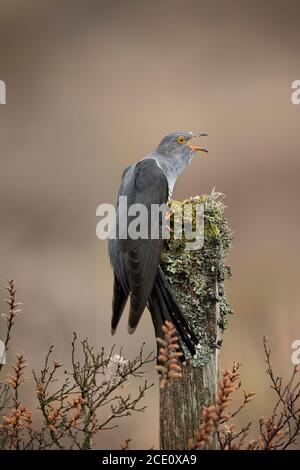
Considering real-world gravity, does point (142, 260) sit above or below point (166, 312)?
above

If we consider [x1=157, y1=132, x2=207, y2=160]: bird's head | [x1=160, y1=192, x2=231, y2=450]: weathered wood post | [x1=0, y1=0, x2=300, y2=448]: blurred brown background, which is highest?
[x1=0, y1=0, x2=300, y2=448]: blurred brown background

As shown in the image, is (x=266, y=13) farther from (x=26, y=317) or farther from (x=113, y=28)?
(x=26, y=317)

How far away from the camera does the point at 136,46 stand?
17062mm

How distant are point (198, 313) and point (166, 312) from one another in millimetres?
178

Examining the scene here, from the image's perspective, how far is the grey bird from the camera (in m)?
4.38

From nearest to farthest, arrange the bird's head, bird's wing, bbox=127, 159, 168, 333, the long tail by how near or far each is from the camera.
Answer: the long tail → bird's wing, bbox=127, 159, 168, 333 → the bird's head

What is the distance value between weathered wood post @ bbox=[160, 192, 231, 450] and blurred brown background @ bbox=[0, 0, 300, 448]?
152 inches

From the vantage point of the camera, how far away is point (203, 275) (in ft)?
14.4

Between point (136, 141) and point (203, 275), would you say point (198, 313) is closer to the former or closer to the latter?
point (203, 275)

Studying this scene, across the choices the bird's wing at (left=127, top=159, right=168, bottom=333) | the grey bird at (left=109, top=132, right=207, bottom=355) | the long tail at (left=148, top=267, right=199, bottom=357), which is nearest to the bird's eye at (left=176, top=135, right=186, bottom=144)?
the grey bird at (left=109, top=132, right=207, bottom=355)

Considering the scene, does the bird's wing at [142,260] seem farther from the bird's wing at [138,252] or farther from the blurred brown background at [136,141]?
the blurred brown background at [136,141]

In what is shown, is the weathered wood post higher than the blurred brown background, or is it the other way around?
the blurred brown background

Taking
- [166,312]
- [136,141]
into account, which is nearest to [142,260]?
[166,312]

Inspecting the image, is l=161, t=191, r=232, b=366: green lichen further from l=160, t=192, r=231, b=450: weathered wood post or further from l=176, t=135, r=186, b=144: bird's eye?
l=176, t=135, r=186, b=144: bird's eye
